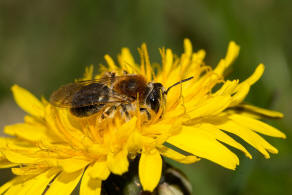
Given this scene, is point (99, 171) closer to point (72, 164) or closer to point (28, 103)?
point (72, 164)

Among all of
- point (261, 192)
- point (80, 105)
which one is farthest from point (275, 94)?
point (80, 105)

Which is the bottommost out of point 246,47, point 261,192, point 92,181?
point 261,192

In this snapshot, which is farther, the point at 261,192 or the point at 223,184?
the point at 223,184

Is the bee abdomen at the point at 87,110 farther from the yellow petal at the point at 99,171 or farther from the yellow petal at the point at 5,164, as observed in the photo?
the yellow petal at the point at 5,164

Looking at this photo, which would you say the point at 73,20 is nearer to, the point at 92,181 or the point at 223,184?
the point at 223,184

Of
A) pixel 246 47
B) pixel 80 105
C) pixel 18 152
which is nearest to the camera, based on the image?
pixel 80 105

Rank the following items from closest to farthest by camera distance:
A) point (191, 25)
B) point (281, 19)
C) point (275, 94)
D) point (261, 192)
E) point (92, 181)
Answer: point (92, 181), point (275, 94), point (261, 192), point (281, 19), point (191, 25)

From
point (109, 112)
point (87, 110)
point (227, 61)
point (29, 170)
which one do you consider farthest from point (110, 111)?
point (227, 61)

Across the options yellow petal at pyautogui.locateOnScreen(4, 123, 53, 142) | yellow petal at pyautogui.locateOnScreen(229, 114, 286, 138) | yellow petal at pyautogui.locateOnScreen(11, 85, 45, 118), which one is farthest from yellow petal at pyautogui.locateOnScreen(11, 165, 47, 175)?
yellow petal at pyautogui.locateOnScreen(229, 114, 286, 138)

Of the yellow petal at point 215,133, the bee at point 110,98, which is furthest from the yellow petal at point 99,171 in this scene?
the yellow petal at point 215,133
